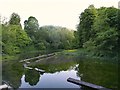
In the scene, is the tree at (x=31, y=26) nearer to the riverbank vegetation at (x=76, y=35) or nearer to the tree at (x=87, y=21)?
the riverbank vegetation at (x=76, y=35)

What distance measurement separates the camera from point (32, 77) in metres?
16.4

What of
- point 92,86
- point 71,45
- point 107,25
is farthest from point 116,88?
point 71,45

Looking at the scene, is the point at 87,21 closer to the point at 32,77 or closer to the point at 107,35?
the point at 107,35

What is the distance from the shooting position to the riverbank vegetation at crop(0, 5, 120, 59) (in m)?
26.3

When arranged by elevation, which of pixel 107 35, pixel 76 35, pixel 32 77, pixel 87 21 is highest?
pixel 87 21

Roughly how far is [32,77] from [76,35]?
2990cm

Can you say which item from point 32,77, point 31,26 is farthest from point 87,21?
point 32,77

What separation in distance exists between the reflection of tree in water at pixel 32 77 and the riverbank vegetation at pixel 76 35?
10144 millimetres

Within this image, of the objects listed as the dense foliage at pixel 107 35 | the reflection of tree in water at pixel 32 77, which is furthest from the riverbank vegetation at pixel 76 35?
the reflection of tree in water at pixel 32 77

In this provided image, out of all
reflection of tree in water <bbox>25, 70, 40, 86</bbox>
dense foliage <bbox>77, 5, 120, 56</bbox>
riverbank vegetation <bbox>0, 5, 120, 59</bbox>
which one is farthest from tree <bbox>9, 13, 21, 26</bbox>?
reflection of tree in water <bbox>25, 70, 40, 86</bbox>

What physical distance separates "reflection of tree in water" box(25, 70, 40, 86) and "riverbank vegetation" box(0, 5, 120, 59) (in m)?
10.1

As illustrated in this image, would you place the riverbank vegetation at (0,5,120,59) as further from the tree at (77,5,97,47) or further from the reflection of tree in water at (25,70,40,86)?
the reflection of tree in water at (25,70,40,86)

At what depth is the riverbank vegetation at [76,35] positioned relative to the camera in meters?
26.3

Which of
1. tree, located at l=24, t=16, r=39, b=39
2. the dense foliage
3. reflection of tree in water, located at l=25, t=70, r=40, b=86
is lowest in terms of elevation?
reflection of tree in water, located at l=25, t=70, r=40, b=86
